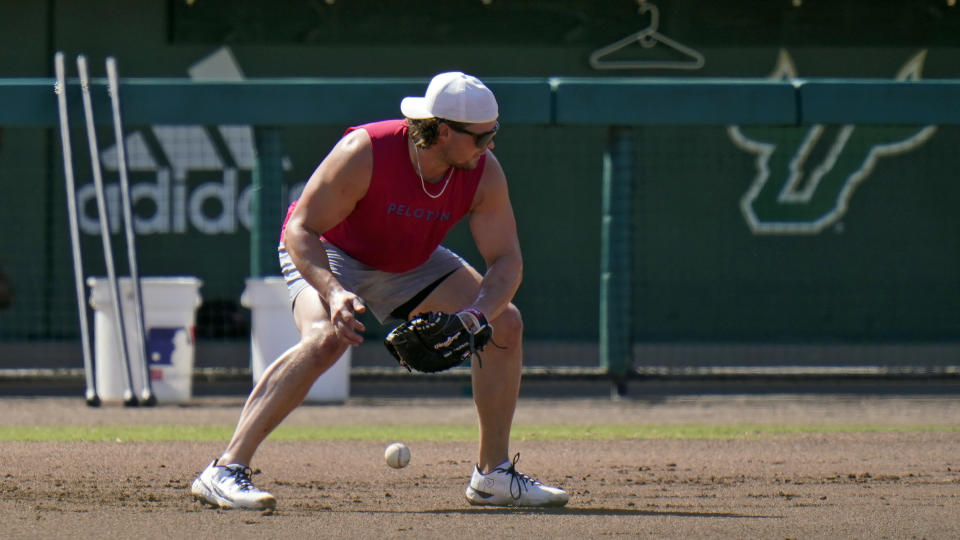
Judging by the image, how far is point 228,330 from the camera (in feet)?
51.2

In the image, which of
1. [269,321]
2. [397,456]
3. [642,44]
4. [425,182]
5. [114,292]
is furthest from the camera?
[642,44]

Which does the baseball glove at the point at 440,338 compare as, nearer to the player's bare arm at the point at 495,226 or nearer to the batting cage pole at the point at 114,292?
the player's bare arm at the point at 495,226

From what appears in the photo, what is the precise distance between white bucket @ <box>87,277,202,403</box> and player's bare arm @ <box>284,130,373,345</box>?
554 cm

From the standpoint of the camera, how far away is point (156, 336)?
11.4 metres

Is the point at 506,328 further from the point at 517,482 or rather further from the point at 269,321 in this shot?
the point at 269,321

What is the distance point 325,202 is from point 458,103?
0.64 meters

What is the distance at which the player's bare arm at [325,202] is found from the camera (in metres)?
5.84

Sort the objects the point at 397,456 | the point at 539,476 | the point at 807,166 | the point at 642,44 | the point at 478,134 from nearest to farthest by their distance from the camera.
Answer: the point at 478,134 < the point at 397,456 < the point at 539,476 < the point at 642,44 < the point at 807,166

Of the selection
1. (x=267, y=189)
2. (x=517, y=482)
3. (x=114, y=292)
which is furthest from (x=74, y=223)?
(x=517, y=482)

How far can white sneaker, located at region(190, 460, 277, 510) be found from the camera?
5.73m

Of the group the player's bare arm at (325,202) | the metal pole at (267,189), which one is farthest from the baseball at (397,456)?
the metal pole at (267,189)

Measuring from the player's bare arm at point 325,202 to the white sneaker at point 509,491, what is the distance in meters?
1.01

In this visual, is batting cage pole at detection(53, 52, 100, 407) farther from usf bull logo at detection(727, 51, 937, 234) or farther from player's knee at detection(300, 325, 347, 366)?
usf bull logo at detection(727, 51, 937, 234)

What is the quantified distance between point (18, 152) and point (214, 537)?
12.1 m
